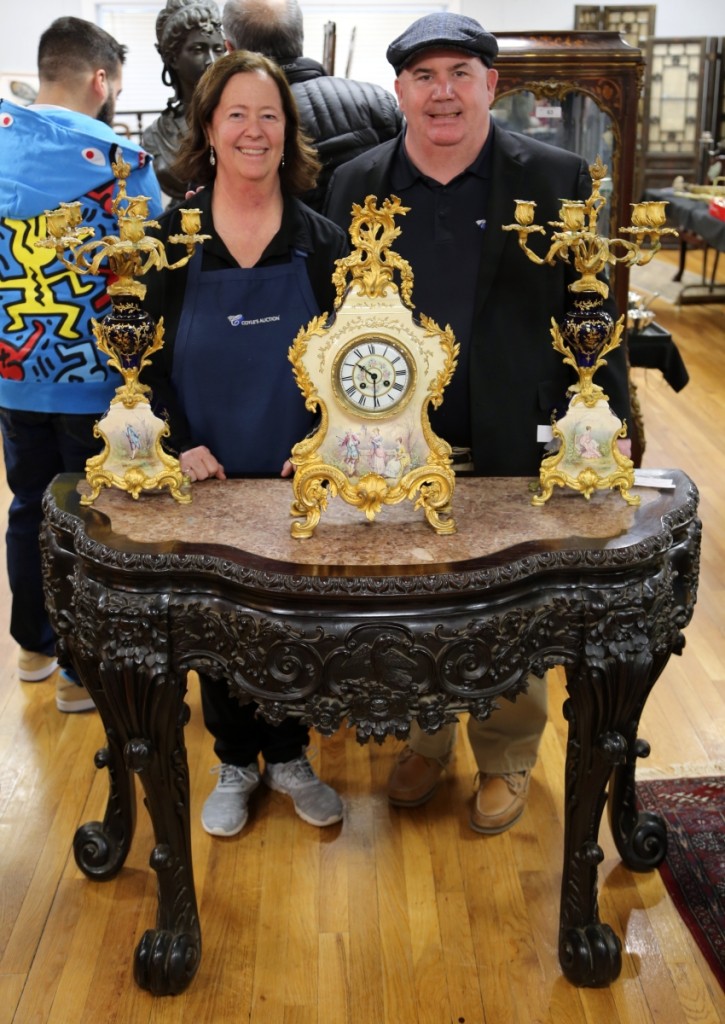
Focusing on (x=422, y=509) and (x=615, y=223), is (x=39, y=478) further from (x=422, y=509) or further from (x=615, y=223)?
(x=615, y=223)

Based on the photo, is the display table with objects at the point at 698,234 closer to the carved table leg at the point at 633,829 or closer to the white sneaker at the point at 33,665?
the white sneaker at the point at 33,665

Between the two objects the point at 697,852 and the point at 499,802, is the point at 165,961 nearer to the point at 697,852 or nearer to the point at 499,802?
the point at 499,802

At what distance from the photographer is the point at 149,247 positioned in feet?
6.53

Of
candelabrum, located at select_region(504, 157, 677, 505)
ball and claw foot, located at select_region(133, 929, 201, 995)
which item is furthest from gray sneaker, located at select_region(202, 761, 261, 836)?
candelabrum, located at select_region(504, 157, 677, 505)

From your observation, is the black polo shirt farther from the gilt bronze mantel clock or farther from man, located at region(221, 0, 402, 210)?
man, located at region(221, 0, 402, 210)

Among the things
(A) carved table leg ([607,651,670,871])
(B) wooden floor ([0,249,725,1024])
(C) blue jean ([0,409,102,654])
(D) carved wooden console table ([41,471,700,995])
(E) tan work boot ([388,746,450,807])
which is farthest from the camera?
(C) blue jean ([0,409,102,654])

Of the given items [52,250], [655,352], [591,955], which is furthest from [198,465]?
[655,352]

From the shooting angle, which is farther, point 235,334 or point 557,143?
point 557,143

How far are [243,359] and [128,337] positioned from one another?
299 mm

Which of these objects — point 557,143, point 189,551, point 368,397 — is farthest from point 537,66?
point 189,551

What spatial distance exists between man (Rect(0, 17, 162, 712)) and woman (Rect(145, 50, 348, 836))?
0.46 meters

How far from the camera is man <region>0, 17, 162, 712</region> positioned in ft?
8.75

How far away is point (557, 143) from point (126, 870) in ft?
9.44

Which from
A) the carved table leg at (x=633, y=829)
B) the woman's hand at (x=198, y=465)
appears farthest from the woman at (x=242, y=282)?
the carved table leg at (x=633, y=829)
